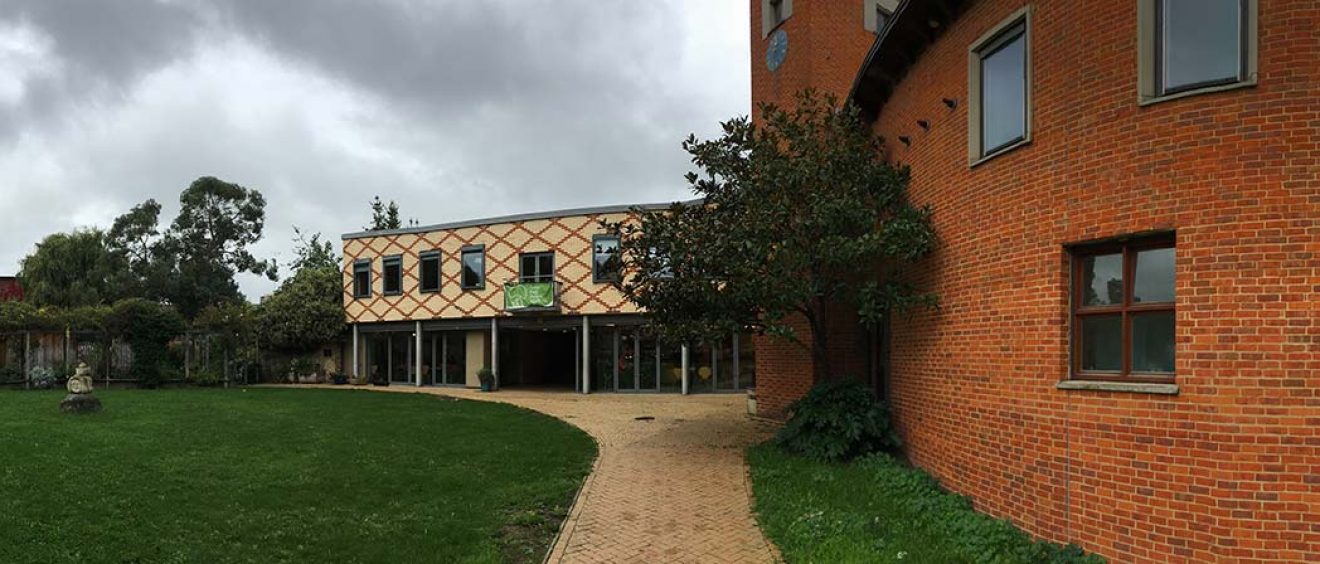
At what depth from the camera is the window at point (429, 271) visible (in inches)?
1057

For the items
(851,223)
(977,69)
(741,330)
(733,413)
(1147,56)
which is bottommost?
(733,413)

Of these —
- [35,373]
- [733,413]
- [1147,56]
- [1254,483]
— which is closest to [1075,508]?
[1254,483]

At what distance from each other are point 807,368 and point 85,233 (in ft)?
136

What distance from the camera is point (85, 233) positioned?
122 feet

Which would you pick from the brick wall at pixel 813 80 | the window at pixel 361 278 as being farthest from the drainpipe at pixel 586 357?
the window at pixel 361 278

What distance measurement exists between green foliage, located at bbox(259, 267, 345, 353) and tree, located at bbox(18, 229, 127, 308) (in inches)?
499

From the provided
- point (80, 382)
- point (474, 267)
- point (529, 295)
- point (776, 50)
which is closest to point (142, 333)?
point (80, 382)

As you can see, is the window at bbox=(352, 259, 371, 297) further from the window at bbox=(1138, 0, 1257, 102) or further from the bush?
the window at bbox=(1138, 0, 1257, 102)

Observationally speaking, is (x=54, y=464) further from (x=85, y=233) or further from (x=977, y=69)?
(x=85, y=233)

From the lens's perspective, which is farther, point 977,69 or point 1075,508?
point 977,69

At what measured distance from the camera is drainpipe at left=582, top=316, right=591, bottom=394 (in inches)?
935

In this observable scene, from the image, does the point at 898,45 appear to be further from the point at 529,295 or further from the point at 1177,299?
the point at 529,295

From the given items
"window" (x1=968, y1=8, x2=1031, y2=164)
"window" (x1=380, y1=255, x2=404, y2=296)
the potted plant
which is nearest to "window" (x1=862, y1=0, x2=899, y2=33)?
"window" (x1=968, y1=8, x2=1031, y2=164)

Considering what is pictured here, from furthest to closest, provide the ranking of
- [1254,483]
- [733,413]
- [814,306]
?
[733,413] < [814,306] < [1254,483]
